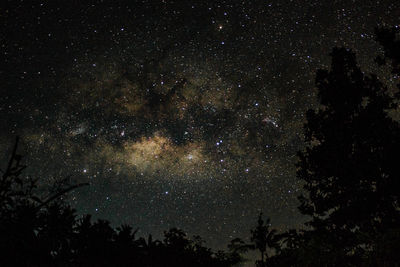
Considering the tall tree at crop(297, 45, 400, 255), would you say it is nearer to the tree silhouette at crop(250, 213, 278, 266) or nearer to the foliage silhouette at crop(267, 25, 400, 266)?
the foliage silhouette at crop(267, 25, 400, 266)

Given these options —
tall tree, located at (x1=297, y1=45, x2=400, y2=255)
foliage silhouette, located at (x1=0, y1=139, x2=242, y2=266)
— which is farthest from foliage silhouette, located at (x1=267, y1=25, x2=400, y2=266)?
foliage silhouette, located at (x1=0, y1=139, x2=242, y2=266)

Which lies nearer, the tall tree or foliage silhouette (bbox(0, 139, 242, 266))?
foliage silhouette (bbox(0, 139, 242, 266))

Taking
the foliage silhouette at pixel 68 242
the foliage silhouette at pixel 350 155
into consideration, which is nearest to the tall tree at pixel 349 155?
the foliage silhouette at pixel 350 155

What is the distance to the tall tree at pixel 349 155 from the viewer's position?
12445 millimetres

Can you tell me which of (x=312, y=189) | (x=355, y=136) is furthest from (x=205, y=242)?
(x=355, y=136)

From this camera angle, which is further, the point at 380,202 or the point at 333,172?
the point at 333,172

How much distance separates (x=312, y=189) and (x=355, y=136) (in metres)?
3.22

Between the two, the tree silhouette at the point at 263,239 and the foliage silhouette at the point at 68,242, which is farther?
the tree silhouette at the point at 263,239

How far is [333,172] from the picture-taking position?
45.3ft

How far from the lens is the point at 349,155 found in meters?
→ 13.7

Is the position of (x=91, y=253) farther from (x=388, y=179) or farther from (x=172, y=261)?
(x=388, y=179)

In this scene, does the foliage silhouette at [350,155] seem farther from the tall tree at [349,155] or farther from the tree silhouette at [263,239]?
the tree silhouette at [263,239]

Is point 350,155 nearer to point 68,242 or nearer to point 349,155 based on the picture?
point 349,155

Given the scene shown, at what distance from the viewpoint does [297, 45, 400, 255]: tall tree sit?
490 inches
